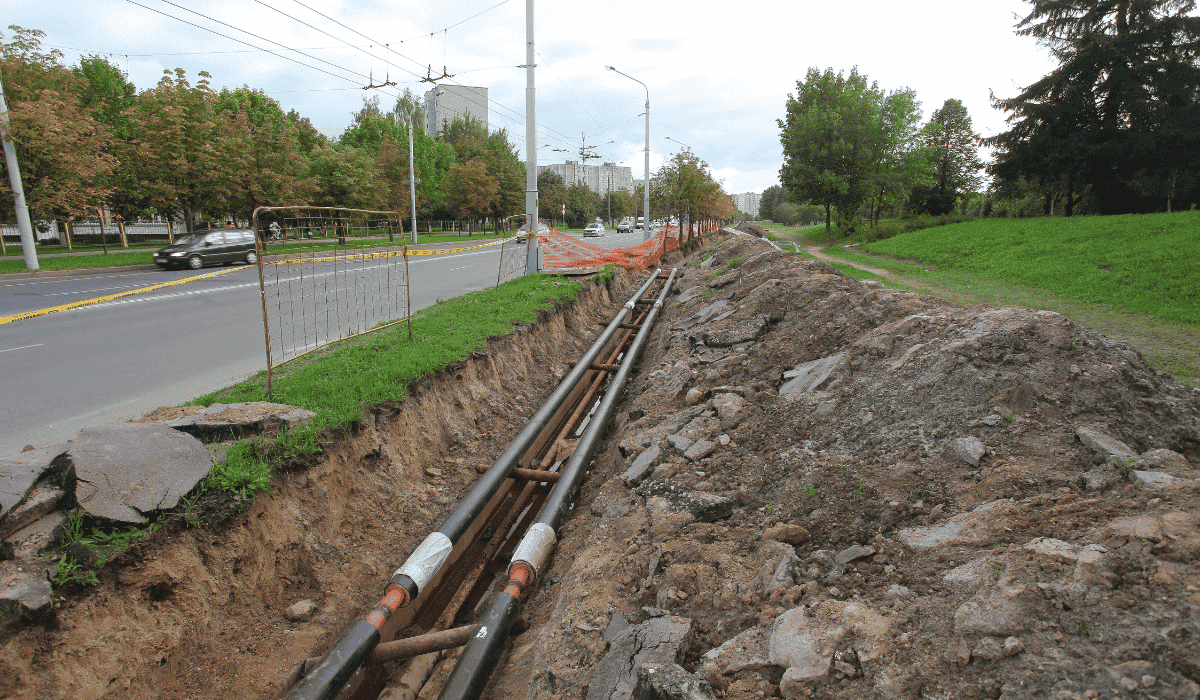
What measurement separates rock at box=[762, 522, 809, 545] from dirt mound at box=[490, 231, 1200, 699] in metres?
0.01

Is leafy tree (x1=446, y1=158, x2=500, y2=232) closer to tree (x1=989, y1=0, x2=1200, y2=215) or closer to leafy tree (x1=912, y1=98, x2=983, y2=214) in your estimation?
leafy tree (x1=912, y1=98, x2=983, y2=214)

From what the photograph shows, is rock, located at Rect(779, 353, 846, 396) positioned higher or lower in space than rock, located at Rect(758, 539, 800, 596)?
higher

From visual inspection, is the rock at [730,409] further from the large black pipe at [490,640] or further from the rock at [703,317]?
the rock at [703,317]

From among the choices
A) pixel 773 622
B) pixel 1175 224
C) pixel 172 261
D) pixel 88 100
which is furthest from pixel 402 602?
pixel 88 100

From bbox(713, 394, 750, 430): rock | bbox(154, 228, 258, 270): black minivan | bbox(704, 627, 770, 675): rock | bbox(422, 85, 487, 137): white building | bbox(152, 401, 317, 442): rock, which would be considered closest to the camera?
bbox(704, 627, 770, 675): rock

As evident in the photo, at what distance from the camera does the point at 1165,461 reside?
3.06 metres

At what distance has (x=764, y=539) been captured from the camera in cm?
348

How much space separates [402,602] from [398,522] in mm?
1379

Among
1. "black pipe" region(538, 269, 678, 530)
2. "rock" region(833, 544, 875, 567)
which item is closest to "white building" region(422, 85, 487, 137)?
"black pipe" region(538, 269, 678, 530)

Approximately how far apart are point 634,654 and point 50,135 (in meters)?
24.3

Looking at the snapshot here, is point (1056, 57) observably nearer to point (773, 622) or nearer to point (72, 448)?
point (773, 622)

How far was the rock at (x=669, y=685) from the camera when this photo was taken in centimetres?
249

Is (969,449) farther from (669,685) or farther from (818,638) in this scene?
(669,685)

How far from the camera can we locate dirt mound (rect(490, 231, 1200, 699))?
2.15 meters
